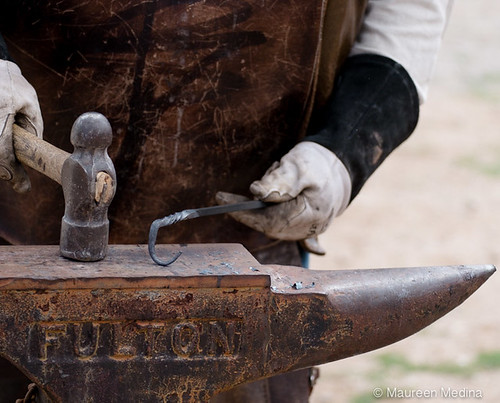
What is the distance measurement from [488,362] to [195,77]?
8.62ft

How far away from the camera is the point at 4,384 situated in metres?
2.19

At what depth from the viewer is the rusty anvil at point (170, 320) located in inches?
58.2

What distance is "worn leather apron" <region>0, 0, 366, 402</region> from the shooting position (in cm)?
204

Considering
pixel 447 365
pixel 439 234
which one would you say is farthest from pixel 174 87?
pixel 439 234

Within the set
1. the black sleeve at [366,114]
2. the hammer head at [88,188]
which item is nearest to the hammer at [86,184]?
the hammer head at [88,188]

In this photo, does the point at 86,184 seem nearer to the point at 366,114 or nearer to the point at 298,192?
the point at 298,192

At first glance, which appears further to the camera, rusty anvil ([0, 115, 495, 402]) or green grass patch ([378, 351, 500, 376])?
green grass patch ([378, 351, 500, 376])

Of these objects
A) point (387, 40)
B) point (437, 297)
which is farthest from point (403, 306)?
point (387, 40)

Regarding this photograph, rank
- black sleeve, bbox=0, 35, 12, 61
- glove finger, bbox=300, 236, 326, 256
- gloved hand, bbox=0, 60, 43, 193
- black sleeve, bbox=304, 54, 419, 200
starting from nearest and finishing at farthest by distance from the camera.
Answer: gloved hand, bbox=0, 60, 43, 193 → black sleeve, bbox=0, 35, 12, 61 → black sleeve, bbox=304, 54, 419, 200 → glove finger, bbox=300, 236, 326, 256

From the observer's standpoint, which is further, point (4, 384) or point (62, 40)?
point (4, 384)

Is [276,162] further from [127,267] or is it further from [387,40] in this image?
[127,267]

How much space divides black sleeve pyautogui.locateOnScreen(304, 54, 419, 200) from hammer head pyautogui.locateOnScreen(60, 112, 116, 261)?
0.76 metres

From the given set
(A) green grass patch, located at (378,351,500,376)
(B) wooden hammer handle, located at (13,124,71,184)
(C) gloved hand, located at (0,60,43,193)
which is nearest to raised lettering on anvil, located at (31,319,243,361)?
(B) wooden hammer handle, located at (13,124,71,184)

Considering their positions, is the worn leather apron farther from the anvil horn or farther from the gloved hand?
the anvil horn
